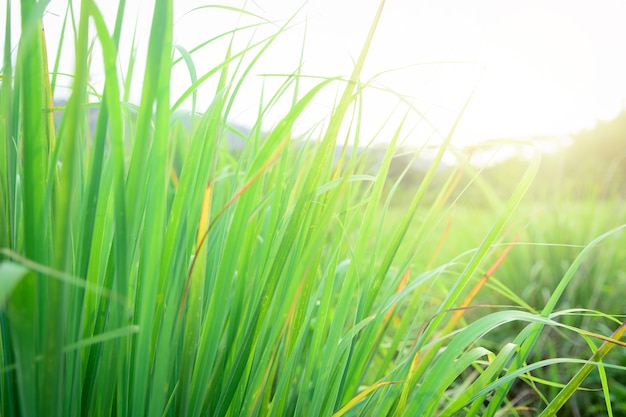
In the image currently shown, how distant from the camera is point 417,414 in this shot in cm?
51

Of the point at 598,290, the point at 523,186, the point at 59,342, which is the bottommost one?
the point at 598,290

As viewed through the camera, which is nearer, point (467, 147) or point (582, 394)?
point (467, 147)

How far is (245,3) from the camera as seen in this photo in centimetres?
57

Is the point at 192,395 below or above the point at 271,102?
below

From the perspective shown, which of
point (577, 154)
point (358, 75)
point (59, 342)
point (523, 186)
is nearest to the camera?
point (59, 342)

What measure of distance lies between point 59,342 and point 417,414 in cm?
35

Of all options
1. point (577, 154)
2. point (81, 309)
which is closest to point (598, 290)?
point (81, 309)

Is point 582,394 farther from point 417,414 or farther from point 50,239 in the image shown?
point 50,239

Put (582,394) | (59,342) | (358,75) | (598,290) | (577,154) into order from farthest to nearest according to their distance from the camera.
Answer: (577,154) < (598,290) < (582,394) < (358,75) < (59,342)

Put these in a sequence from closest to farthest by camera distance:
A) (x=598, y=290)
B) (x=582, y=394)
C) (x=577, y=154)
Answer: (x=582, y=394)
(x=598, y=290)
(x=577, y=154)

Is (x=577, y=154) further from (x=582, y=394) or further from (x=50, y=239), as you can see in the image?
(x=50, y=239)

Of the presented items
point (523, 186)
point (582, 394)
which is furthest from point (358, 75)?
point (582, 394)

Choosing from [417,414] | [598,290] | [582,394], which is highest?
[417,414]

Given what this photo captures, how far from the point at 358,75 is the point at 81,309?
296mm
